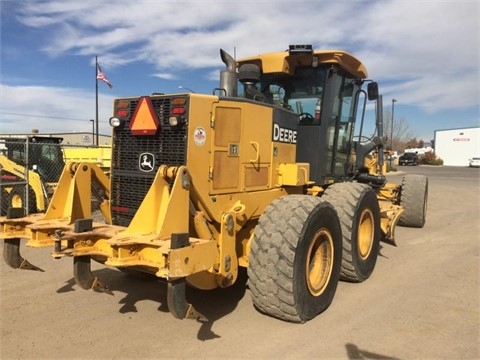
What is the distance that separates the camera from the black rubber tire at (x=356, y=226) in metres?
5.45

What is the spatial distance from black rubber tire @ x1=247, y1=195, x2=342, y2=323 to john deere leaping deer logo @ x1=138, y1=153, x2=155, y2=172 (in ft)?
4.03

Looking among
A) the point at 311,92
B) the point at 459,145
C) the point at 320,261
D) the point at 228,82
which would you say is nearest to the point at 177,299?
the point at 320,261

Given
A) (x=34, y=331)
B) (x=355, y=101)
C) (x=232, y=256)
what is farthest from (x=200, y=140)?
(x=355, y=101)

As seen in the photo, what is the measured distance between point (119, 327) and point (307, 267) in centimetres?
193

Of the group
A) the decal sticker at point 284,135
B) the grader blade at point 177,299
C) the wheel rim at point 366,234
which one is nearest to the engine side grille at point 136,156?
the grader blade at point 177,299

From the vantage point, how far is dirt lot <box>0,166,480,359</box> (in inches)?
149

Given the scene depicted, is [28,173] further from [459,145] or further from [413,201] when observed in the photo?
[459,145]

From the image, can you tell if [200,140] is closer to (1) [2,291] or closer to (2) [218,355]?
(2) [218,355]

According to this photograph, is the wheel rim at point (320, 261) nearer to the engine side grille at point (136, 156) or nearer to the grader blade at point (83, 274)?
the engine side grille at point (136, 156)

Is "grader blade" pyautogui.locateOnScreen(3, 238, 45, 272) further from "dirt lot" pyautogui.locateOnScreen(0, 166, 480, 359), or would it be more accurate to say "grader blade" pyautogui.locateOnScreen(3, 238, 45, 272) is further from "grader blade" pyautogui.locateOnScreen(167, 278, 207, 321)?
"grader blade" pyautogui.locateOnScreen(167, 278, 207, 321)

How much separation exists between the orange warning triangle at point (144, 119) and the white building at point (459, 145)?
73.4 meters

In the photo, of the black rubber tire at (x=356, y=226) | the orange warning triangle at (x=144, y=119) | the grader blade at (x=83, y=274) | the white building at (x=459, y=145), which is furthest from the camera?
the white building at (x=459, y=145)

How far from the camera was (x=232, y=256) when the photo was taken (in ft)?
14.1

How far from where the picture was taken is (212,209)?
4.25 metres
